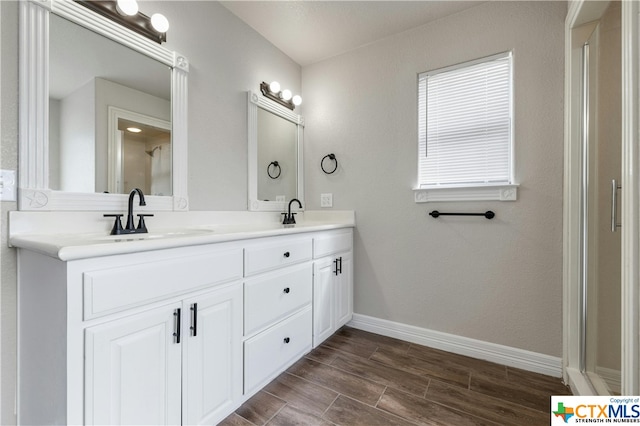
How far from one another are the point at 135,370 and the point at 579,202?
2294 millimetres

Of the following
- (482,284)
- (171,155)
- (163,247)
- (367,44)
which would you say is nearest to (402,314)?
(482,284)

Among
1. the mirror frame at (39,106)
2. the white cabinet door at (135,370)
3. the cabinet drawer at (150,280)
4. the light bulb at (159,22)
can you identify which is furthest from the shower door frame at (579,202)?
the mirror frame at (39,106)

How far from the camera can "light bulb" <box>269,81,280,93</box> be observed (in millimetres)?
2292

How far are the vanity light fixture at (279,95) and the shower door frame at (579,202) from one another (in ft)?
6.30

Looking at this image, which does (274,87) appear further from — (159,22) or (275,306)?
(275,306)

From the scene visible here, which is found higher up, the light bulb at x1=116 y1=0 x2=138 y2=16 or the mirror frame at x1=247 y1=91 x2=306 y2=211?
the light bulb at x1=116 y1=0 x2=138 y2=16

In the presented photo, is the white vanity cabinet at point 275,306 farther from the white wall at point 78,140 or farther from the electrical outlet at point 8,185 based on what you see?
the electrical outlet at point 8,185

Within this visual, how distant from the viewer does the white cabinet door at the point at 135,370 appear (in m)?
0.86

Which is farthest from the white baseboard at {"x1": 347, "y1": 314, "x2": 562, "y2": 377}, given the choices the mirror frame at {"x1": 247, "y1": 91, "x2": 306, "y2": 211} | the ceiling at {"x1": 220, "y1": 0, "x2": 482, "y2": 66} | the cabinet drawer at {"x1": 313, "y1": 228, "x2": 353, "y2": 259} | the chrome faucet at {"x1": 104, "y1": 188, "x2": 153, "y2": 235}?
the ceiling at {"x1": 220, "y1": 0, "x2": 482, "y2": 66}

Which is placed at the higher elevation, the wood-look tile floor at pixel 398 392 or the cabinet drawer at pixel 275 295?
the cabinet drawer at pixel 275 295

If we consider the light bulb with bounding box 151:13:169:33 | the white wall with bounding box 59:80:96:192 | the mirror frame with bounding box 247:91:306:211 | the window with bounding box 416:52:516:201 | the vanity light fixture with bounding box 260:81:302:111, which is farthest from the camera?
the vanity light fixture with bounding box 260:81:302:111

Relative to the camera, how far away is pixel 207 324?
1.19 m

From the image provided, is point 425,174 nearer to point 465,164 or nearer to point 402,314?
point 465,164

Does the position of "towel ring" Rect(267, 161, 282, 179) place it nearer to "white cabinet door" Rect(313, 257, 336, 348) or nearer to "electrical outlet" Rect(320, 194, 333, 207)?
"electrical outlet" Rect(320, 194, 333, 207)
